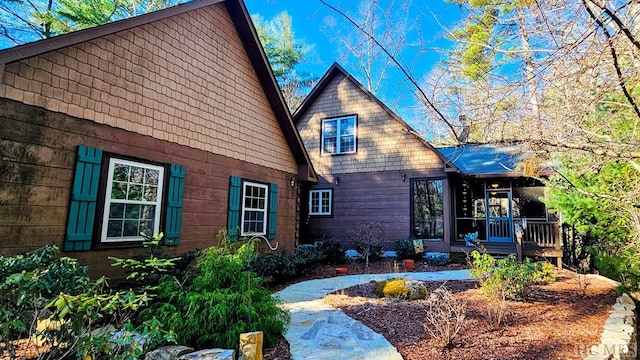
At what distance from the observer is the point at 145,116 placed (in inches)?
236

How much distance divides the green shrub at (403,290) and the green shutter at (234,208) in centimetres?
333

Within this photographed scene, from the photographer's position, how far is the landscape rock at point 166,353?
329cm

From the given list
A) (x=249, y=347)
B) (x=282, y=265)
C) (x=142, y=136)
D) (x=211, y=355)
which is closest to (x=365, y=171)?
(x=282, y=265)

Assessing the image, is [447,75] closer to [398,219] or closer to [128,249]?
[128,249]

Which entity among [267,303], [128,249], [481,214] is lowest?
[267,303]

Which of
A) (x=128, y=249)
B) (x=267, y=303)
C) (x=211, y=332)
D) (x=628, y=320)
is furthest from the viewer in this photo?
(x=128, y=249)

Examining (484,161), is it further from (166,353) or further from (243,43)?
(166,353)

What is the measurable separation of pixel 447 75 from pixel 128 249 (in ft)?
17.6

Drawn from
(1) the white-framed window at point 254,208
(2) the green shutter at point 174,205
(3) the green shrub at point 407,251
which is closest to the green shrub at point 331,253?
(3) the green shrub at point 407,251

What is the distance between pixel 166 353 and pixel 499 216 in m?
13.4

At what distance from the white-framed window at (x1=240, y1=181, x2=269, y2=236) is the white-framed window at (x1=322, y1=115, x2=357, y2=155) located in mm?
5340

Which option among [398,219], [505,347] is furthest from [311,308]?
[398,219]

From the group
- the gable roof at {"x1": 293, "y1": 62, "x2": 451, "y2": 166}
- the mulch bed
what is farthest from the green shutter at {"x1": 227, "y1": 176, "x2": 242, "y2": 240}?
the gable roof at {"x1": 293, "y1": 62, "x2": 451, "y2": 166}

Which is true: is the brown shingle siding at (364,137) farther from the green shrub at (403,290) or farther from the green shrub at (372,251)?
the green shrub at (403,290)
